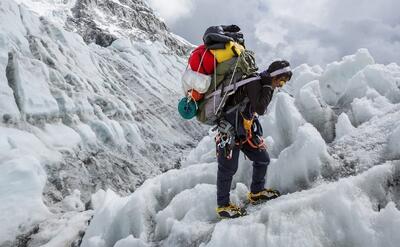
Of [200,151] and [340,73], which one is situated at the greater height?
[340,73]

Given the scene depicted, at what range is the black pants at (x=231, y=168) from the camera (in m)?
4.63

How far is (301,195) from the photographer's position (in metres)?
4.23

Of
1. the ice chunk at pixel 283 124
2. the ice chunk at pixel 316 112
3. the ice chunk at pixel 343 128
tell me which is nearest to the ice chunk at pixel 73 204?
the ice chunk at pixel 283 124

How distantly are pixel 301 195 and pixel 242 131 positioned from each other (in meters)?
0.90

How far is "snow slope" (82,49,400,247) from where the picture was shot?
3.63 meters

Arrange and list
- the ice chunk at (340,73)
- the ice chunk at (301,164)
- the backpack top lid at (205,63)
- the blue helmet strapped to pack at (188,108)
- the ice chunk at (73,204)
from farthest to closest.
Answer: the ice chunk at (73,204) → the ice chunk at (340,73) → the ice chunk at (301,164) → the blue helmet strapped to pack at (188,108) → the backpack top lid at (205,63)

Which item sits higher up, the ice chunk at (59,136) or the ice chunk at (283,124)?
the ice chunk at (283,124)

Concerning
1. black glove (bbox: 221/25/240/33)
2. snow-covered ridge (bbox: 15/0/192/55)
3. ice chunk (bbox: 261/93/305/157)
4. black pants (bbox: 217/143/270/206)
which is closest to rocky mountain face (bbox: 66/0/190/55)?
snow-covered ridge (bbox: 15/0/192/55)

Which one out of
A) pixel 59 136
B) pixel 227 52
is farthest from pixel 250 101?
pixel 59 136

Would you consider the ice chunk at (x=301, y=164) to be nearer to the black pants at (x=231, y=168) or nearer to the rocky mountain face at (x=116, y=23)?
the black pants at (x=231, y=168)

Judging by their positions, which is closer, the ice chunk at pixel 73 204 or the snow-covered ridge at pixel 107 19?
the ice chunk at pixel 73 204

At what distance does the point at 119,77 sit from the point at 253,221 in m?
37.5

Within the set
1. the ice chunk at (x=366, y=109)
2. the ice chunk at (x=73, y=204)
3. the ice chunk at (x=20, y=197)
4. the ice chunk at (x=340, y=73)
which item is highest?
the ice chunk at (x=340, y=73)

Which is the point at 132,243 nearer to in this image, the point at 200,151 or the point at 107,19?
the point at 200,151
